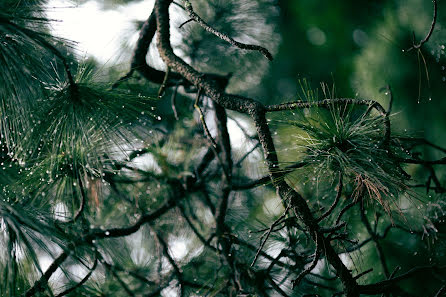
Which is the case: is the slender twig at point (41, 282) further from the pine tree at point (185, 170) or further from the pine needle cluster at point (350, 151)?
the pine needle cluster at point (350, 151)

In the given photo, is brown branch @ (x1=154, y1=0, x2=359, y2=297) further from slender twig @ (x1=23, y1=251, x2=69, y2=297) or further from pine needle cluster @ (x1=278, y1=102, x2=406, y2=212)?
slender twig @ (x1=23, y1=251, x2=69, y2=297)

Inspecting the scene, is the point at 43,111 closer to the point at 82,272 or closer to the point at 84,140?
the point at 84,140

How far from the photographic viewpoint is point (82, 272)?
114 centimetres

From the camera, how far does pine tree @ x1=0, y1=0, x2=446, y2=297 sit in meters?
0.61

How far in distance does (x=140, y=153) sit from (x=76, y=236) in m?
0.24

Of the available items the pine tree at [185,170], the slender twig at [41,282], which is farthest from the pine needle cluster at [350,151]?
the slender twig at [41,282]

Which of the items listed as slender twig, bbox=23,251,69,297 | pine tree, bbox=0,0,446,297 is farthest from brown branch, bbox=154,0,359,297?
slender twig, bbox=23,251,69,297

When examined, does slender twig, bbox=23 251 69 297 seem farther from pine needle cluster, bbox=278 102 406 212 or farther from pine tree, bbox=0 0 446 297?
pine needle cluster, bbox=278 102 406 212

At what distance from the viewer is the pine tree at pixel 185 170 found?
61 centimetres

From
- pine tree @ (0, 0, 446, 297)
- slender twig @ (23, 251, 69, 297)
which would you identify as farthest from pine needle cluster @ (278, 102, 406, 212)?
slender twig @ (23, 251, 69, 297)

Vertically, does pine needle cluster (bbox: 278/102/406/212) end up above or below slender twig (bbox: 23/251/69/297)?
above

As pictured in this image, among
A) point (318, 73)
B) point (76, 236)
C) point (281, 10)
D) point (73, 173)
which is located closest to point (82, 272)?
point (76, 236)

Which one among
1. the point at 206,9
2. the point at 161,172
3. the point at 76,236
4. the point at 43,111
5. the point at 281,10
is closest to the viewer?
the point at 43,111

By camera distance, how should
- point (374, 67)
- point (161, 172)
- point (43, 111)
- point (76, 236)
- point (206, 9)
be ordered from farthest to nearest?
point (374, 67), point (206, 9), point (161, 172), point (76, 236), point (43, 111)
